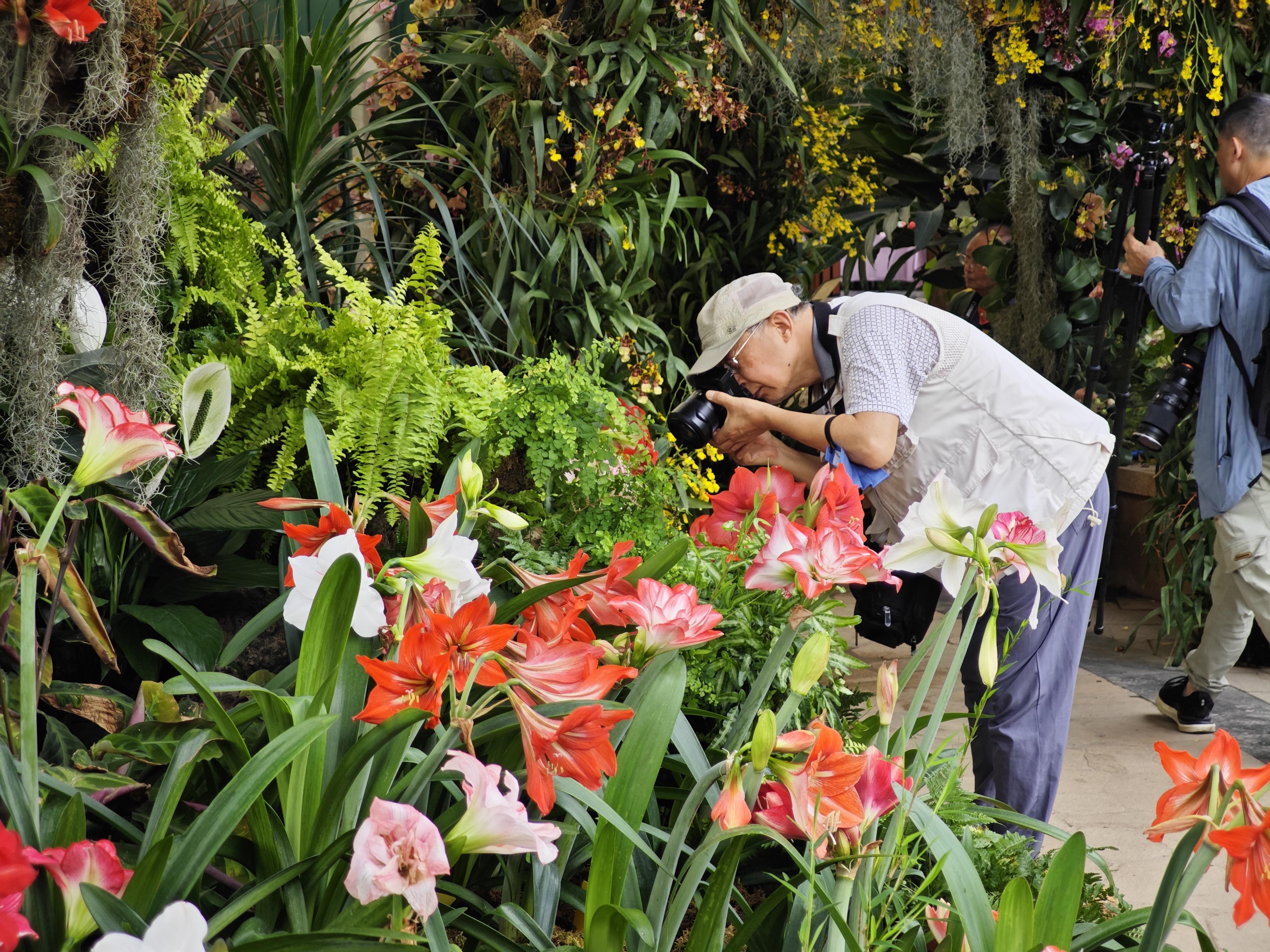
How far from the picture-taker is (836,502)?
101 cm

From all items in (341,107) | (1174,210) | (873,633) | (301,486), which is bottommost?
(873,633)

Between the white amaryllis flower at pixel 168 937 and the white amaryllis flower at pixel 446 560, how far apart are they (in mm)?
289

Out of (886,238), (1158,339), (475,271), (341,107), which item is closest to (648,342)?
(475,271)

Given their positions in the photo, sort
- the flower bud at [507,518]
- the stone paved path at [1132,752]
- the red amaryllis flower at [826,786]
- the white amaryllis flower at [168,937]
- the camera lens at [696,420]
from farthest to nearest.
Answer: the stone paved path at [1132,752] < the camera lens at [696,420] < the flower bud at [507,518] < the red amaryllis flower at [826,786] < the white amaryllis flower at [168,937]

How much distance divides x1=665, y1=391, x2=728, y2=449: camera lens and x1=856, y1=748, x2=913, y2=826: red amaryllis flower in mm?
1030

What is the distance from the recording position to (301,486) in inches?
64.3

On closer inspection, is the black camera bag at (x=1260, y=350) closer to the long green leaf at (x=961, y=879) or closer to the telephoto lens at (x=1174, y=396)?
the telephoto lens at (x=1174, y=396)

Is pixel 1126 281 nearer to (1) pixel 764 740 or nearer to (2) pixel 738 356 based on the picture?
(2) pixel 738 356

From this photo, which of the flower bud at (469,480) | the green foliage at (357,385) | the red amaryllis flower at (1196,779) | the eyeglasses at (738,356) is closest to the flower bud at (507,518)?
the flower bud at (469,480)

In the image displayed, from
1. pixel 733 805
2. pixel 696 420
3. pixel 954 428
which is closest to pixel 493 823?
pixel 733 805

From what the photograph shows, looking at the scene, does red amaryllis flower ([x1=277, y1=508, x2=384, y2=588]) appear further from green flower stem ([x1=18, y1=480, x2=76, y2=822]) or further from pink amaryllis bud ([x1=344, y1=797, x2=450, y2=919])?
pink amaryllis bud ([x1=344, y1=797, x2=450, y2=919])

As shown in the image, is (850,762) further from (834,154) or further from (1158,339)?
(1158,339)

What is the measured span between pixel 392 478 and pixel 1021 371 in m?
1.16

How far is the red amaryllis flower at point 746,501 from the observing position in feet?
3.92
